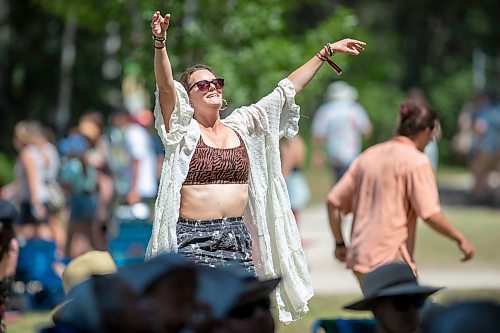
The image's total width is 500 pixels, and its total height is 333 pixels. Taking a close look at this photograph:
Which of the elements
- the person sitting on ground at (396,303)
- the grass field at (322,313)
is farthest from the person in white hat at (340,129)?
the person sitting on ground at (396,303)

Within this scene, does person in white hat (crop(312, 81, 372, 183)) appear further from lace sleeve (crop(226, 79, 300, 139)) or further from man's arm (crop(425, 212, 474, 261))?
lace sleeve (crop(226, 79, 300, 139))

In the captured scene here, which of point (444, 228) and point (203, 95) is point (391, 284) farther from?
point (444, 228)

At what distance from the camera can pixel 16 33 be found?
2856 centimetres

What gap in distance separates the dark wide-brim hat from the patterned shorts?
1.46 metres

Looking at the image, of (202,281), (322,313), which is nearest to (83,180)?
(322,313)

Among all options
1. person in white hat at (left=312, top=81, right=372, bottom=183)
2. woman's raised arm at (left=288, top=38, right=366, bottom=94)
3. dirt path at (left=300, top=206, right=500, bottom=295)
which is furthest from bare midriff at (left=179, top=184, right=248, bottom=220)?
person in white hat at (left=312, top=81, right=372, bottom=183)

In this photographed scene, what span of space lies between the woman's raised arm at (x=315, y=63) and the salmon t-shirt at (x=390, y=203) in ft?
2.40

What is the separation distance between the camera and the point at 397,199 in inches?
301

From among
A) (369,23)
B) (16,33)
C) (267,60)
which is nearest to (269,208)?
(267,60)

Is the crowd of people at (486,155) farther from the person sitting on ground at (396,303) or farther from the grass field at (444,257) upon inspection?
the person sitting on ground at (396,303)

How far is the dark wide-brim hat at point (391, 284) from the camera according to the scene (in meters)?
4.95

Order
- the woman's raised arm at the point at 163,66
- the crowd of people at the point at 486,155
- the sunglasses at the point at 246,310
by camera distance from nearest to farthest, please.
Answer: the sunglasses at the point at 246,310 < the woman's raised arm at the point at 163,66 < the crowd of people at the point at 486,155

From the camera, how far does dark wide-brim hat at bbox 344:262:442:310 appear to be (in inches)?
195

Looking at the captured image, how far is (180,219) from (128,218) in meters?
6.01
